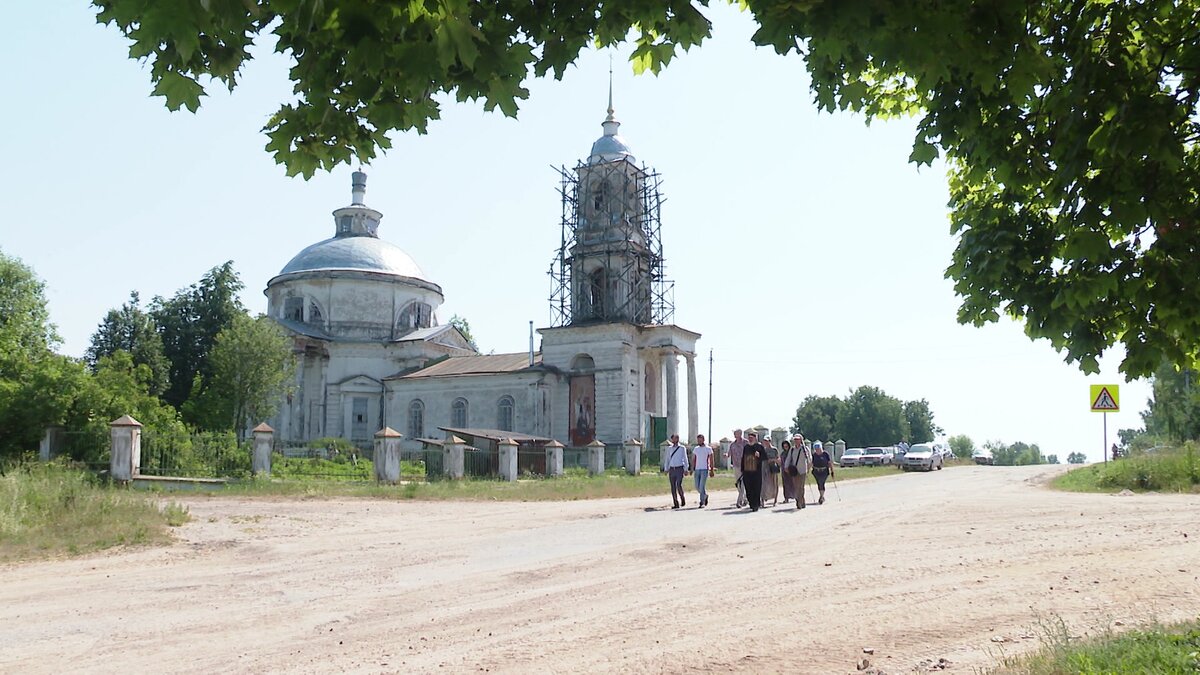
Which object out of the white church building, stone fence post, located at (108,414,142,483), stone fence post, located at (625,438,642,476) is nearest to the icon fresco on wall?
the white church building

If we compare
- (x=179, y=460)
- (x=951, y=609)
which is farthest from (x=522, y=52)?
(x=179, y=460)

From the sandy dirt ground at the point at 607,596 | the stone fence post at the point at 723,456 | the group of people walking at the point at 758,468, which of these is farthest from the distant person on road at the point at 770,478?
the stone fence post at the point at 723,456

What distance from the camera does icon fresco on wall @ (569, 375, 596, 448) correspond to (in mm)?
41656


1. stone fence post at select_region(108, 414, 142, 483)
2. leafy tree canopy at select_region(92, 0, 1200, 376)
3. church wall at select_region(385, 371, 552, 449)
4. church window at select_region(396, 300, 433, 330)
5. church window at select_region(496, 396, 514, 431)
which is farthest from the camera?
church window at select_region(396, 300, 433, 330)

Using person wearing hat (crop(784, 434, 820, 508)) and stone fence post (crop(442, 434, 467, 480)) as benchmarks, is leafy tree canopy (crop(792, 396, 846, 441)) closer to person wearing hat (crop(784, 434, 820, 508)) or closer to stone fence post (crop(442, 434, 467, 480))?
stone fence post (crop(442, 434, 467, 480))

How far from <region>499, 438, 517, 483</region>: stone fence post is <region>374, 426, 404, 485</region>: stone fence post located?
14.8 feet

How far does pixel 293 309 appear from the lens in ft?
162

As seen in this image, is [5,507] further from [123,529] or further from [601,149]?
[601,149]

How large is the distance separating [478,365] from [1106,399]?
3045cm

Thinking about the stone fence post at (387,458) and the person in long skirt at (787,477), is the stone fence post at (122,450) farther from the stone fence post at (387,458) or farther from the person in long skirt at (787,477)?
the person in long skirt at (787,477)

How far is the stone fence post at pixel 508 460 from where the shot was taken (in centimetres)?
2736

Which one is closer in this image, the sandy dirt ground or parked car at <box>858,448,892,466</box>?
the sandy dirt ground

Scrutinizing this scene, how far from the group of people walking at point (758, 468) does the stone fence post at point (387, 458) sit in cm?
853

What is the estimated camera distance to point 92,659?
5.71 metres
